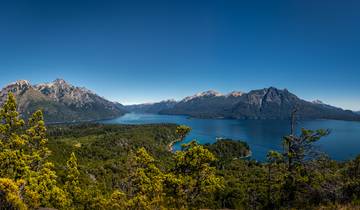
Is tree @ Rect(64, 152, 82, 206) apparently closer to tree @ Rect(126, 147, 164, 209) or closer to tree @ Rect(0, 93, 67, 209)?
tree @ Rect(0, 93, 67, 209)

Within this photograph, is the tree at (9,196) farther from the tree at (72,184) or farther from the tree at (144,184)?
the tree at (72,184)

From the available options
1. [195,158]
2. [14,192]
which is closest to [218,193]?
[195,158]

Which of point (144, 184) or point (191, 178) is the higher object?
point (191, 178)

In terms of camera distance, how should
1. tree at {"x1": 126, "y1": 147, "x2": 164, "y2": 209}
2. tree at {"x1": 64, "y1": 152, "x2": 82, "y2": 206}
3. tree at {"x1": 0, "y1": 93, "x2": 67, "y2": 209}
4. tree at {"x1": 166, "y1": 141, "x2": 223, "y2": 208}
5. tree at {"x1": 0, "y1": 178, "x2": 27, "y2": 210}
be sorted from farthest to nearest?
1. tree at {"x1": 64, "y1": 152, "x2": 82, "y2": 206}
2. tree at {"x1": 166, "y1": 141, "x2": 223, "y2": 208}
3. tree at {"x1": 0, "y1": 93, "x2": 67, "y2": 209}
4. tree at {"x1": 126, "y1": 147, "x2": 164, "y2": 209}
5. tree at {"x1": 0, "y1": 178, "x2": 27, "y2": 210}

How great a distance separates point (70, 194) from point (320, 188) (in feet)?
81.7

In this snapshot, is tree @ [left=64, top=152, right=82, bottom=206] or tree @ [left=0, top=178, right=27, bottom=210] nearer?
tree @ [left=0, top=178, right=27, bottom=210]

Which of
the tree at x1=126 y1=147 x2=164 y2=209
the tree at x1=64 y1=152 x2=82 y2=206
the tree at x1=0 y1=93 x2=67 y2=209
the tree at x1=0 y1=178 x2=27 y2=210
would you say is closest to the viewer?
the tree at x1=0 y1=178 x2=27 y2=210

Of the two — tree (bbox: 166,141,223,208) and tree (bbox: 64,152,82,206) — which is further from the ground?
tree (bbox: 166,141,223,208)

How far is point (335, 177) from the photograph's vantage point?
25.1 m

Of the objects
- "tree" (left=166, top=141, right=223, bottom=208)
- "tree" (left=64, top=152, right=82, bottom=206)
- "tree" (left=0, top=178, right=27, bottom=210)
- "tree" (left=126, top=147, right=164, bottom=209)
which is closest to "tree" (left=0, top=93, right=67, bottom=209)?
"tree" (left=0, top=178, right=27, bottom=210)

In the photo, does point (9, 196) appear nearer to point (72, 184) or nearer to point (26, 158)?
point (26, 158)

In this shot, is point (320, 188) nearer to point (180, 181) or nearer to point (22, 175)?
point (180, 181)

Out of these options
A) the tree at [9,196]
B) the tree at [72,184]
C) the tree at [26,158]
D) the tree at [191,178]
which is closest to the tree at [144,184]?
the tree at [191,178]

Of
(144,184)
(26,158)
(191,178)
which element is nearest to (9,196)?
(26,158)
